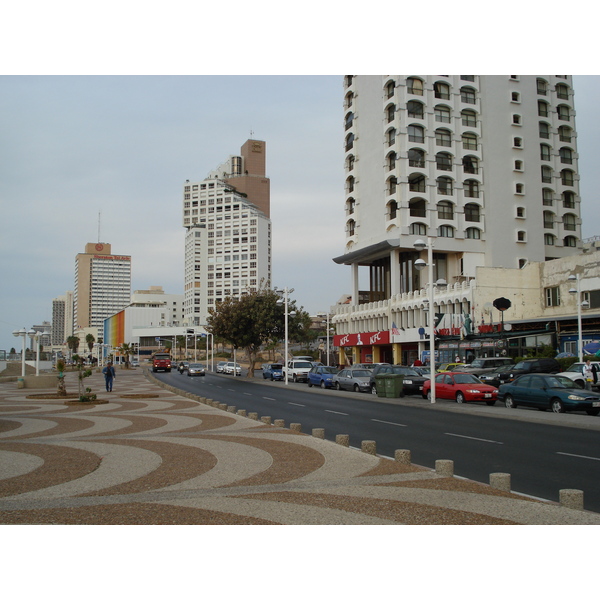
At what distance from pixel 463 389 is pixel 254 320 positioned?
30.9m

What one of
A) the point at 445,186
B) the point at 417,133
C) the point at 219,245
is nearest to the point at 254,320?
the point at 445,186

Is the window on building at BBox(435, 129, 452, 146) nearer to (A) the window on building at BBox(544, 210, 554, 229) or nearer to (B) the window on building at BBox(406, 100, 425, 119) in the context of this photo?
(B) the window on building at BBox(406, 100, 425, 119)

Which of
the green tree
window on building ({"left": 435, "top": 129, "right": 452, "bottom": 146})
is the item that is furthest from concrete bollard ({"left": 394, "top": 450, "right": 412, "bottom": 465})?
window on building ({"left": 435, "top": 129, "right": 452, "bottom": 146})

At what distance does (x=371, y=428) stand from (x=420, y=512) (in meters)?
10.2

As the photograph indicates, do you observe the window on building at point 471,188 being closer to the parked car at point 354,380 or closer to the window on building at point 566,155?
the window on building at point 566,155

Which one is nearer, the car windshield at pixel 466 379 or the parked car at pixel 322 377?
the car windshield at pixel 466 379

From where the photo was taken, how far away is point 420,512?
24.5 ft

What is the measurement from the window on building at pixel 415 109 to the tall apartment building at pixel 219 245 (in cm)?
10139

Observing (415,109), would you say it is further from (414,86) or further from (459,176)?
(459,176)

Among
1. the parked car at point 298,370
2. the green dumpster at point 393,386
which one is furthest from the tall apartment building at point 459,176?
the green dumpster at point 393,386

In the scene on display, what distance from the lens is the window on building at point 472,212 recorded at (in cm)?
6994

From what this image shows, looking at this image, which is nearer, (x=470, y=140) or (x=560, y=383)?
(x=560, y=383)

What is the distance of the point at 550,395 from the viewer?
21.6m

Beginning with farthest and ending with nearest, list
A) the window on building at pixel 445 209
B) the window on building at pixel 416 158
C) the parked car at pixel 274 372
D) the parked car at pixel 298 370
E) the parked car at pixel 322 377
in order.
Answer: the window on building at pixel 445 209 → the window on building at pixel 416 158 → the parked car at pixel 274 372 → the parked car at pixel 298 370 → the parked car at pixel 322 377
